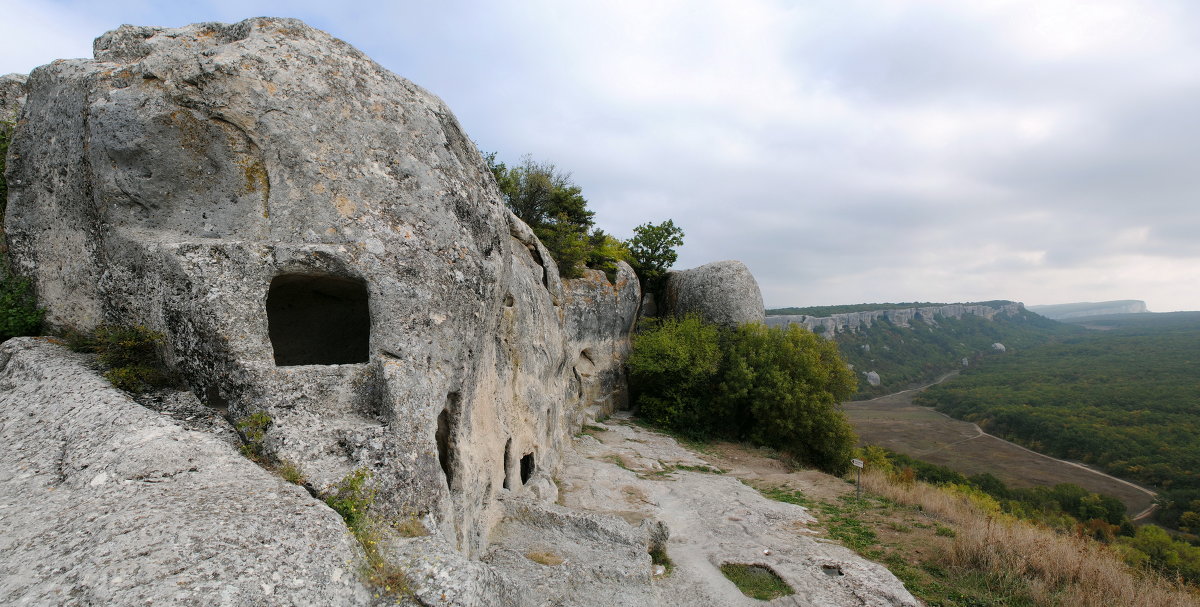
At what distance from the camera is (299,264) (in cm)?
523

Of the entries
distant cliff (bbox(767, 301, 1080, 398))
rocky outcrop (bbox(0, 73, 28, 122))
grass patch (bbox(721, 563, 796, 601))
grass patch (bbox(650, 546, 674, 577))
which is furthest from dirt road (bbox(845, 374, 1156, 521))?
rocky outcrop (bbox(0, 73, 28, 122))

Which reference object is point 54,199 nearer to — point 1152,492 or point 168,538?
point 168,538

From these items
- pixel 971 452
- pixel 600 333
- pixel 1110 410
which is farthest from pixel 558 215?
pixel 1110 410

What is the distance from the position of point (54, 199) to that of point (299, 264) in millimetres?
3581

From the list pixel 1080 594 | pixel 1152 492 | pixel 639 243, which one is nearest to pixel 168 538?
pixel 1080 594

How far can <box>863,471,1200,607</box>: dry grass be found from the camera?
24.1ft

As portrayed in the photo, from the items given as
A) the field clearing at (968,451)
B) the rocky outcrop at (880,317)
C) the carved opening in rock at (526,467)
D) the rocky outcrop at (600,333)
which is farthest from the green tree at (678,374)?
the rocky outcrop at (880,317)

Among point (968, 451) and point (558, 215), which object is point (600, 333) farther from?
point (968, 451)

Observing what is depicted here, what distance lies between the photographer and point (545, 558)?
7.11m

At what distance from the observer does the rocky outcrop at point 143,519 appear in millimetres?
2838

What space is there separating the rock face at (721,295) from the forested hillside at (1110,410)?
24235mm

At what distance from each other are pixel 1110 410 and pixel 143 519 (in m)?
60.5

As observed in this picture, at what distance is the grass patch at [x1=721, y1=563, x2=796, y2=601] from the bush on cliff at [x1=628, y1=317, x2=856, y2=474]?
40.9 feet

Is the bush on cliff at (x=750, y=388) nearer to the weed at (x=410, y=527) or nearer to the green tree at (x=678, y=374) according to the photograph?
the green tree at (x=678, y=374)
